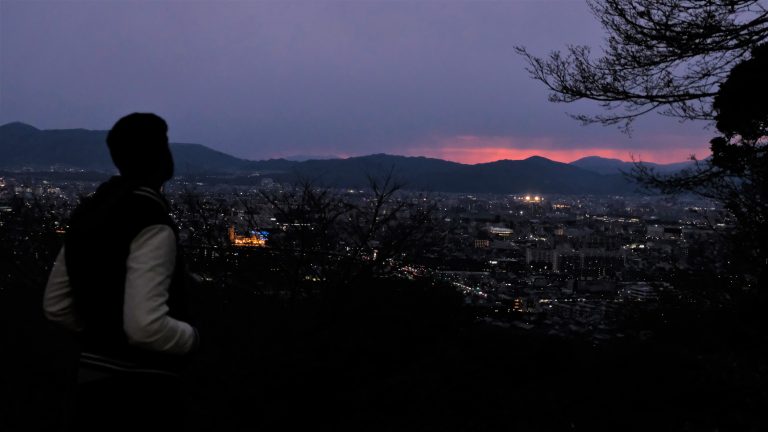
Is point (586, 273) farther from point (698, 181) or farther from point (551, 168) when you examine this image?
point (551, 168)

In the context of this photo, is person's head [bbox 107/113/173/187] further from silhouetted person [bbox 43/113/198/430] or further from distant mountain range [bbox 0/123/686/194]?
distant mountain range [bbox 0/123/686/194]

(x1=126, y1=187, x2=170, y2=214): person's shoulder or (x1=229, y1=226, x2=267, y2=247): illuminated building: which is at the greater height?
(x1=126, y1=187, x2=170, y2=214): person's shoulder

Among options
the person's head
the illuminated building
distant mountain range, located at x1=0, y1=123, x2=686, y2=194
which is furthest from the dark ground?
distant mountain range, located at x1=0, y1=123, x2=686, y2=194

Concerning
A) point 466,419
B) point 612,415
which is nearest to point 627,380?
point 612,415

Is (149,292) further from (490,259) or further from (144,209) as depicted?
(490,259)

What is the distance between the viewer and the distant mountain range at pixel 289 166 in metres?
39.3

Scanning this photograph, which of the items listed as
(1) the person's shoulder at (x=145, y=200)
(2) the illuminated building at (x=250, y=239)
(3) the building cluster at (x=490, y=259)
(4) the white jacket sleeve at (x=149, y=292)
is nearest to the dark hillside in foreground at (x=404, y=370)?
(3) the building cluster at (x=490, y=259)

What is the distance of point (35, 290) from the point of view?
6.16 meters

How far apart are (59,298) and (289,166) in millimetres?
34580

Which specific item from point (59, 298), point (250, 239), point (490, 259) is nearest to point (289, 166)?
point (490, 259)

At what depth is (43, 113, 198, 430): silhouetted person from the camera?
147 centimetres

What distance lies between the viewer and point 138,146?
1.61 meters

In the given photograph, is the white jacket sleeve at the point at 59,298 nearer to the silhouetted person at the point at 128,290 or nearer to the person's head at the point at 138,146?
the silhouetted person at the point at 128,290

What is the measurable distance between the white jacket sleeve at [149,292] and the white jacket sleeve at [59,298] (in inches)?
14.2
